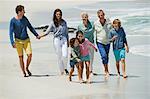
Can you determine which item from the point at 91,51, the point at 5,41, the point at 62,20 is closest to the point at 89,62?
the point at 91,51

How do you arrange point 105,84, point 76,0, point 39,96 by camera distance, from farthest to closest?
point 76,0
point 105,84
point 39,96

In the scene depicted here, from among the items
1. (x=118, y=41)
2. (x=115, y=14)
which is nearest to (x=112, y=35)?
(x=118, y=41)

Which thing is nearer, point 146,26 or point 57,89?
point 57,89

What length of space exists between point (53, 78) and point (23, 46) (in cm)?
47

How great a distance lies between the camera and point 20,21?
5.99 metres

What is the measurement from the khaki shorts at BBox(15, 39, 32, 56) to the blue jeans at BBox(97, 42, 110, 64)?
29.1 inches

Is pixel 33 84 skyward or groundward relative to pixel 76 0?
groundward

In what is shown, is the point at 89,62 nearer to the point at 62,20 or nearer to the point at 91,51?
the point at 91,51

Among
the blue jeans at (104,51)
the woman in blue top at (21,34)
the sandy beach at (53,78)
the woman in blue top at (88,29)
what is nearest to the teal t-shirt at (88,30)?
the woman in blue top at (88,29)

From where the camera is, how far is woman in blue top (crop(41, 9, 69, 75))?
6.07 metres

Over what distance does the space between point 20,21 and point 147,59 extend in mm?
1411

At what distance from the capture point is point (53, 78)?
235 inches

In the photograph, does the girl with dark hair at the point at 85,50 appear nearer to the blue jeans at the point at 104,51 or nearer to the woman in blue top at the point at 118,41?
the blue jeans at the point at 104,51

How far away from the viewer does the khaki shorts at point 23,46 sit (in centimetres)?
604
